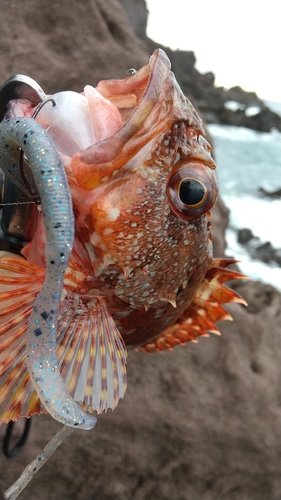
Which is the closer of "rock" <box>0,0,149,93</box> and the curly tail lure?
the curly tail lure

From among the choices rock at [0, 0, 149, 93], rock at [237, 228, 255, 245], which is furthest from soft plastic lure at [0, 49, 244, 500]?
rock at [237, 228, 255, 245]

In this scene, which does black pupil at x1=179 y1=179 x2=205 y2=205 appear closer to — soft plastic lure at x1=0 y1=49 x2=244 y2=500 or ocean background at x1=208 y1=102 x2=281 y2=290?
soft plastic lure at x1=0 y1=49 x2=244 y2=500

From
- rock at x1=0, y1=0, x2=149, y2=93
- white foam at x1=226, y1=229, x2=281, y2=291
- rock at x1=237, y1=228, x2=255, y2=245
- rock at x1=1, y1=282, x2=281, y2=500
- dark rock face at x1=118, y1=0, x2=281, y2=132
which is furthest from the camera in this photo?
dark rock face at x1=118, y1=0, x2=281, y2=132

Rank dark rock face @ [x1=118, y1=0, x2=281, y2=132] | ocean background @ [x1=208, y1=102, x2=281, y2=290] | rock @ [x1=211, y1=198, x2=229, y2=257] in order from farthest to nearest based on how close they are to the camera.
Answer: dark rock face @ [x1=118, y1=0, x2=281, y2=132]
ocean background @ [x1=208, y1=102, x2=281, y2=290]
rock @ [x1=211, y1=198, x2=229, y2=257]

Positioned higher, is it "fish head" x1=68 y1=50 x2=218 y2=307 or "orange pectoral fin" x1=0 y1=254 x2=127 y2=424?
"fish head" x1=68 y1=50 x2=218 y2=307

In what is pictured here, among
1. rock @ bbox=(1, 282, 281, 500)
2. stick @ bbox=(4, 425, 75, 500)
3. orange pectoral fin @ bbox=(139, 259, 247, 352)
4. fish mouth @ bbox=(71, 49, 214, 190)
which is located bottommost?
rock @ bbox=(1, 282, 281, 500)

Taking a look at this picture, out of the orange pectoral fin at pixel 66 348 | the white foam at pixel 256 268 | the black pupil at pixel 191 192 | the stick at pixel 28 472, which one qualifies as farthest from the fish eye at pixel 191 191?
the white foam at pixel 256 268

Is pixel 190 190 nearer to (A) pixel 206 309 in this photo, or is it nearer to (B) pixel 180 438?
(A) pixel 206 309

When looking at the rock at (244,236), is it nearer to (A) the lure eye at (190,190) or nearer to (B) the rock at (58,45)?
(B) the rock at (58,45)
